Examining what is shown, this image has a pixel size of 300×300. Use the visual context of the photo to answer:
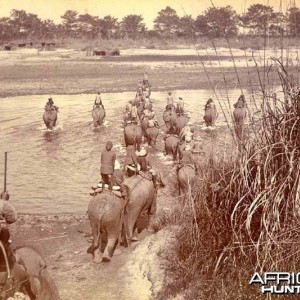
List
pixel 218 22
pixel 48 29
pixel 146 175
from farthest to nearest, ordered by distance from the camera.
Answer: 1. pixel 48 29
2. pixel 146 175
3. pixel 218 22

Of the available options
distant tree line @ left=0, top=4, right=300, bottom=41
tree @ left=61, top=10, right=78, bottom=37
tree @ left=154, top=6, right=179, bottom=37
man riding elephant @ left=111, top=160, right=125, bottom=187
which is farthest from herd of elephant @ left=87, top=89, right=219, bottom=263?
Answer: tree @ left=61, top=10, right=78, bottom=37

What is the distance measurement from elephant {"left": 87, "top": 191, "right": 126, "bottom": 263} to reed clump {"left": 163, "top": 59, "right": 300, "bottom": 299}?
2170 mm

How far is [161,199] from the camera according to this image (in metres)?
12.5

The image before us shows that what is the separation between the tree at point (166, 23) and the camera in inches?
2776

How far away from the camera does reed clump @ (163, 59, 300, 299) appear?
18.5 ft

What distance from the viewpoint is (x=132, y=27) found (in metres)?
73.6

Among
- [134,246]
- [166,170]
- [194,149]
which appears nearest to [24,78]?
[166,170]

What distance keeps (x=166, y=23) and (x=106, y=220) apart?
6547 centimetres

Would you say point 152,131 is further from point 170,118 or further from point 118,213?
point 118,213

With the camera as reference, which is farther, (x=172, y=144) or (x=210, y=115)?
(x=210, y=115)

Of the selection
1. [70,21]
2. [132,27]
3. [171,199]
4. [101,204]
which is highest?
[70,21]

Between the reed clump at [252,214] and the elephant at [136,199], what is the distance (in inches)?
109

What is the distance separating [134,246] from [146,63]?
40695 mm

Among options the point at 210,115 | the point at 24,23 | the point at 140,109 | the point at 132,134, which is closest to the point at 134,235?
the point at 132,134
